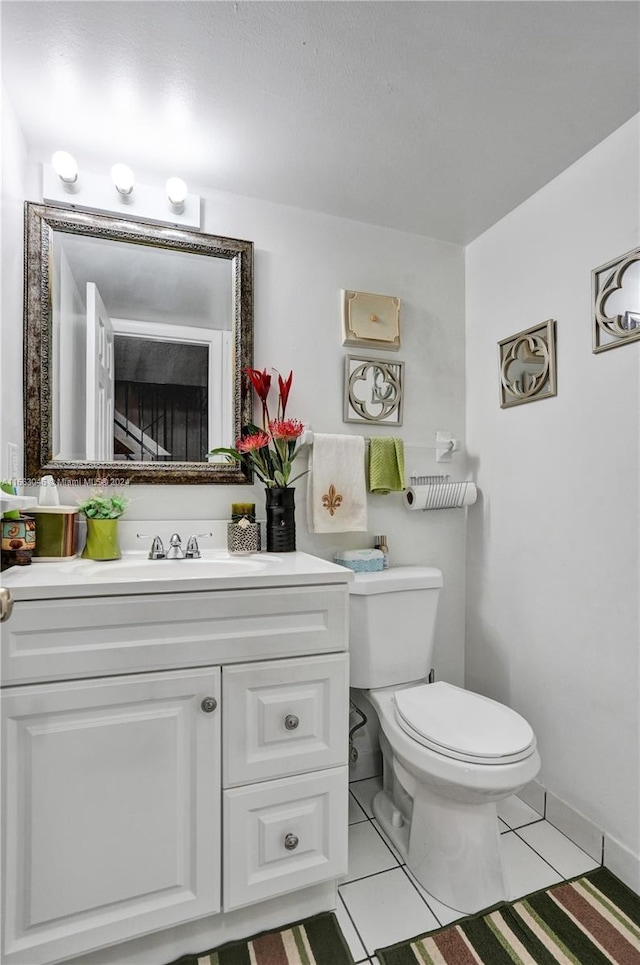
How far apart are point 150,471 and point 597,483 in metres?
1.42

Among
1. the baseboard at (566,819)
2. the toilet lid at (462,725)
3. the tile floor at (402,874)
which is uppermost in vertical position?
the toilet lid at (462,725)

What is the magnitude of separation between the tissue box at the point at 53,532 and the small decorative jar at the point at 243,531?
48 cm

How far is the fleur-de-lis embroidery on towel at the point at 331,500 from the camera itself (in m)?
1.76

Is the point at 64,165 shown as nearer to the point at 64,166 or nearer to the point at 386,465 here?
the point at 64,166

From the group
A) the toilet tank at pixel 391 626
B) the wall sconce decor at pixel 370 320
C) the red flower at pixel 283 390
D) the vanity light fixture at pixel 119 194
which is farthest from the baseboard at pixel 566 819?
the vanity light fixture at pixel 119 194

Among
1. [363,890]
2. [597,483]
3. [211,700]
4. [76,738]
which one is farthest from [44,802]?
[597,483]

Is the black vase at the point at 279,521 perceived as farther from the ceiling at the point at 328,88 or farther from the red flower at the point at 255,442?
the ceiling at the point at 328,88

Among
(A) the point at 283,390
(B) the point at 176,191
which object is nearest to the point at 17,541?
(A) the point at 283,390

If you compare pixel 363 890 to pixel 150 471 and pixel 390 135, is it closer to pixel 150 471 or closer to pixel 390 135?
pixel 150 471

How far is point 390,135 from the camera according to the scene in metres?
1.46

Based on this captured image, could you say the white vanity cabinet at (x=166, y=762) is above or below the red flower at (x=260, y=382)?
below

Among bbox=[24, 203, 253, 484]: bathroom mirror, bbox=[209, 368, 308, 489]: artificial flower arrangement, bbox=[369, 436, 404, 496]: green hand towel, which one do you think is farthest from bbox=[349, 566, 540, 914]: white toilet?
bbox=[24, 203, 253, 484]: bathroom mirror

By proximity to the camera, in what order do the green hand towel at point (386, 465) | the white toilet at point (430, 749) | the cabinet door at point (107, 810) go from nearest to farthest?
1. the cabinet door at point (107, 810)
2. the white toilet at point (430, 749)
3. the green hand towel at point (386, 465)

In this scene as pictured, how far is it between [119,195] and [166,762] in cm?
167
